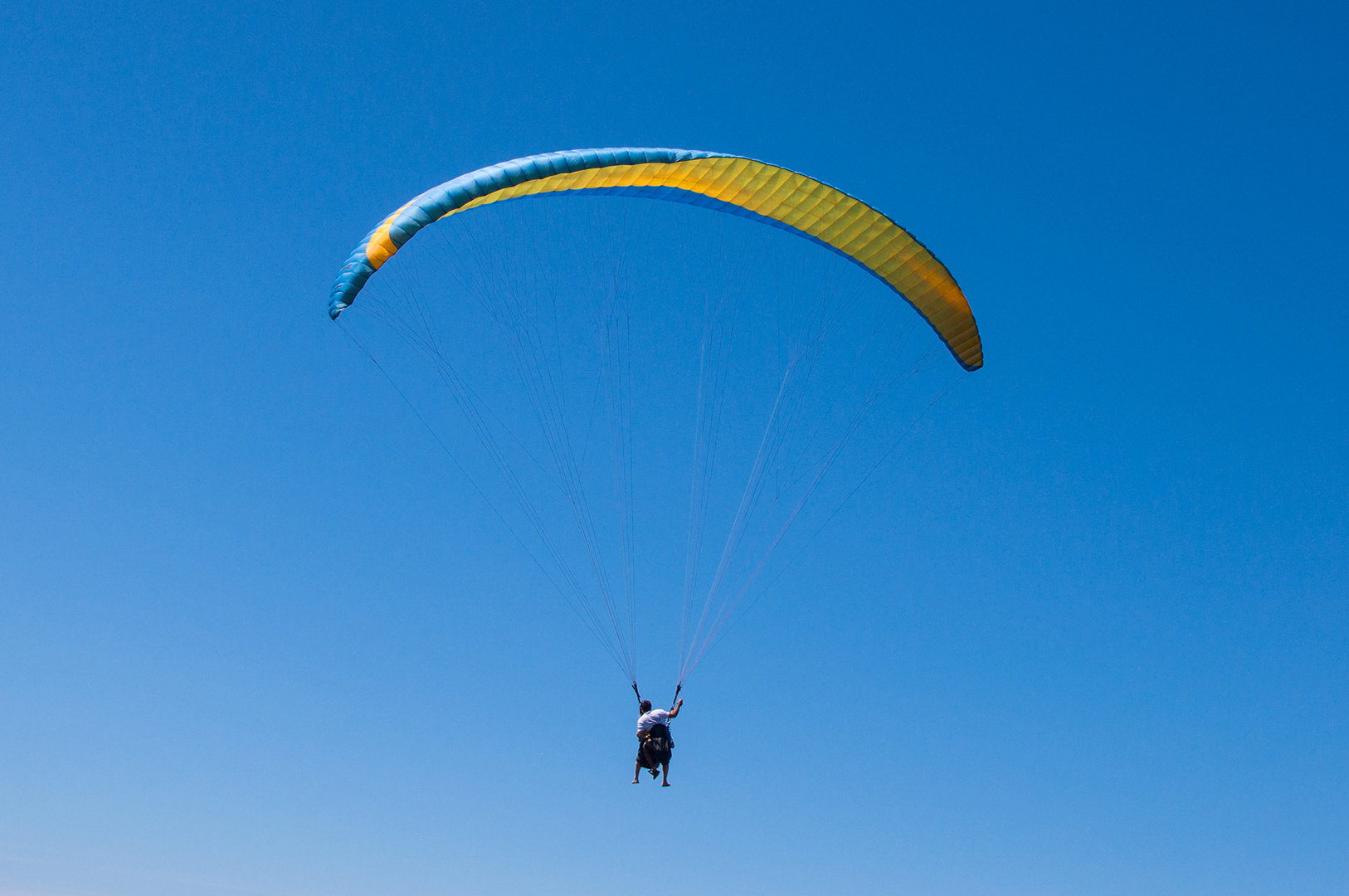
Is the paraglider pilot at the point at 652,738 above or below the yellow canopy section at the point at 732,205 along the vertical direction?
below

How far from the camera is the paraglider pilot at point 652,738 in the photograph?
2009 centimetres

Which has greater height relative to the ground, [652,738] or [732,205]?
[732,205]

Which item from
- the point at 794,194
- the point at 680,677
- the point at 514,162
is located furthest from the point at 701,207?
the point at 680,677

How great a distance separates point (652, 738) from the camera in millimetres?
20125

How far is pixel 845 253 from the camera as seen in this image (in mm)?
22234

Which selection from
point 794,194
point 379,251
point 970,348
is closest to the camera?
point 379,251

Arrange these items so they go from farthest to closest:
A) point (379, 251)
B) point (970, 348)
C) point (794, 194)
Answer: point (970, 348) → point (794, 194) → point (379, 251)

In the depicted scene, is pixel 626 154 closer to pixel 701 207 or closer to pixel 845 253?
pixel 701 207

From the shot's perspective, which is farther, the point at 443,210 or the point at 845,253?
the point at 845,253

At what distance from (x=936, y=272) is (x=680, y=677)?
22.8 feet

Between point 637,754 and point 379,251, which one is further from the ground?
point 379,251

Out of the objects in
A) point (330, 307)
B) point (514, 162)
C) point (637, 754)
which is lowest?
point (637, 754)

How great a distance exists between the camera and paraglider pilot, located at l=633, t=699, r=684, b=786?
791 inches

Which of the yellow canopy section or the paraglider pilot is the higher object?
the yellow canopy section
